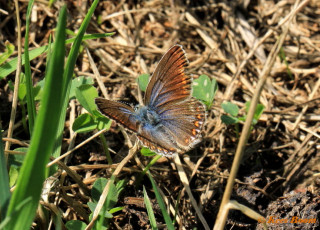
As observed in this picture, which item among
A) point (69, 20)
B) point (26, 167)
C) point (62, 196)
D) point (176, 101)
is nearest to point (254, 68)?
point (176, 101)

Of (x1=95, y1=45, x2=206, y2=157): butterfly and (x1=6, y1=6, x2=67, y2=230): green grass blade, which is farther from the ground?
(x1=6, y1=6, x2=67, y2=230): green grass blade

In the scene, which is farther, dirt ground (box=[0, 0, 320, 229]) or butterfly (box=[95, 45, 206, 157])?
butterfly (box=[95, 45, 206, 157])

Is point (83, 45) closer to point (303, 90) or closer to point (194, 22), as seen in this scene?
point (194, 22)

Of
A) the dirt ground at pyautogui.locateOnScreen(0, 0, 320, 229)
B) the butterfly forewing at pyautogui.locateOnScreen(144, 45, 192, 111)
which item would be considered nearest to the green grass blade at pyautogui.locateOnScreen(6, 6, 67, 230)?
the dirt ground at pyautogui.locateOnScreen(0, 0, 320, 229)

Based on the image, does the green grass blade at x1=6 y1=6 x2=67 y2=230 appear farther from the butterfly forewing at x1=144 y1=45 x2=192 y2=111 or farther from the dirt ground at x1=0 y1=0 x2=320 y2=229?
the butterfly forewing at x1=144 y1=45 x2=192 y2=111

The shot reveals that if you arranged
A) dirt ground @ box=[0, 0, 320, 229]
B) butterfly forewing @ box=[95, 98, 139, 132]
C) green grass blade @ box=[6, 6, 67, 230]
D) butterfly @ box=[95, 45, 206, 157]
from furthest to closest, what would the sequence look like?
butterfly @ box=[95, 45, 206, 157] → dirt ground @ box=[0, 0, 320, 229] → butterfly forewing @ box=[95, 98, 139, 132] → green grass blade @ box=[6, 6, 67, 230]

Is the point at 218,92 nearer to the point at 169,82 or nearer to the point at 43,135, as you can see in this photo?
the point at 169,82

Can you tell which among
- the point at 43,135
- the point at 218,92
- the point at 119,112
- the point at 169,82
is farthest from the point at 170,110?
the point at 43,135
